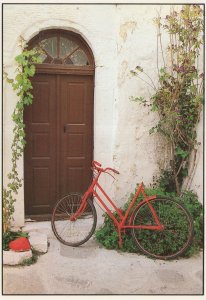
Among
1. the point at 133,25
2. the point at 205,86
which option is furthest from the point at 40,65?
the point at 205,86

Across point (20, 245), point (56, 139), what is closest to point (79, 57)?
point (56, 139)

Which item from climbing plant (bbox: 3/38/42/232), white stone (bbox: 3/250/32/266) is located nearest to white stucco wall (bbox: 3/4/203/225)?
climbing plant (bbox: 3/38/42/232)

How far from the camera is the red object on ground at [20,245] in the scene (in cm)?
509

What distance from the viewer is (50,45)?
6234mm

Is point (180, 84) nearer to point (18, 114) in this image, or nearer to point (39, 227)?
point (18, 114)

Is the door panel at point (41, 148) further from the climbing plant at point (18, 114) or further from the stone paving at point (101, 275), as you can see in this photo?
the stone paving at point (101, 275)

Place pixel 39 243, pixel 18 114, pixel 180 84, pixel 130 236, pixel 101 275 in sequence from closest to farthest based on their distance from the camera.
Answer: pixel 101 275
pixel 39 243
pixel 130 236
pixel 18 114
pixel 180 84

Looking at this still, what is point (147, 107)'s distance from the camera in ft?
20.4

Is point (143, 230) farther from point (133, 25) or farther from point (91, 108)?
point (133, 25)

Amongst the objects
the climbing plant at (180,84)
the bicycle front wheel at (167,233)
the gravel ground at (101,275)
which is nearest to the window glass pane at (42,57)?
the climbing plant at (180,84)

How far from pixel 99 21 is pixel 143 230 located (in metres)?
3.18

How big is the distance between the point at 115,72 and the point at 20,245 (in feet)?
9.54

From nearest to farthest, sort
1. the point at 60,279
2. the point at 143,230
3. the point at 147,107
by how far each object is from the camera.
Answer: the point at 60,279
the point at 143,230
the point at 147,107

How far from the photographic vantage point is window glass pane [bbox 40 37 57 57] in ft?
20.4
